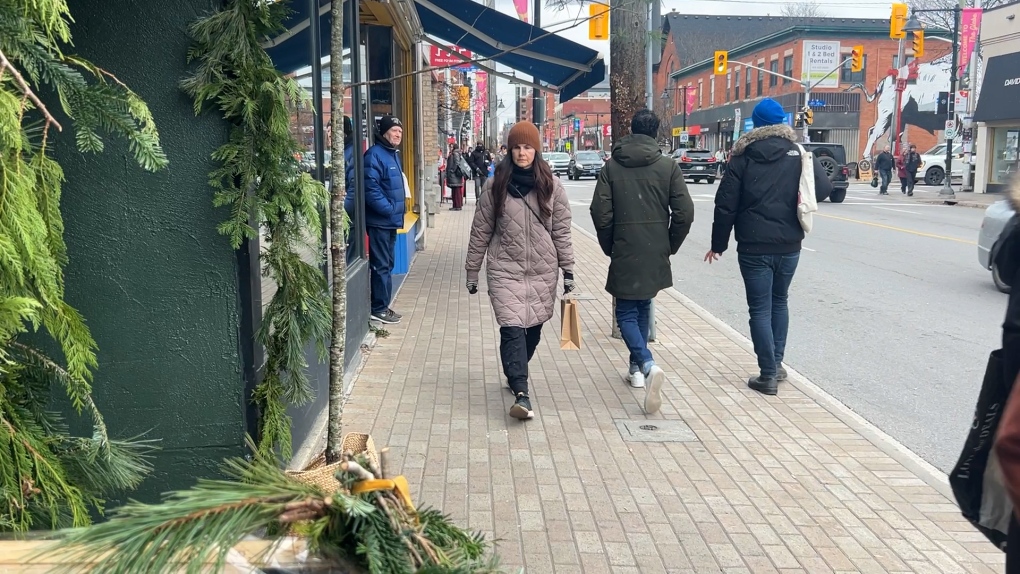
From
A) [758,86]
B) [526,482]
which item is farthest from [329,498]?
[758,86]

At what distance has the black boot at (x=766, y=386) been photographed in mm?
6266

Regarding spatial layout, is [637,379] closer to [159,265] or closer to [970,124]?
[159,265]

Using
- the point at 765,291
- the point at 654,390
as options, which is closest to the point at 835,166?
the point at 765,291

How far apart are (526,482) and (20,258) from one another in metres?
2.94

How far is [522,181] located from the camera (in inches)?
222

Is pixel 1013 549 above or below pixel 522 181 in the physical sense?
below

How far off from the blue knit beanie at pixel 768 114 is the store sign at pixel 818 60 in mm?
43425

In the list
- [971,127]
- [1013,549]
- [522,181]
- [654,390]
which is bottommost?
[654,390]

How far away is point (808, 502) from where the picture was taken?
4309 mm

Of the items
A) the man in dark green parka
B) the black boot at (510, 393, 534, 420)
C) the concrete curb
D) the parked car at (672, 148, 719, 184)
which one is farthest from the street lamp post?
the black boot at (510, 393, 534, 420)

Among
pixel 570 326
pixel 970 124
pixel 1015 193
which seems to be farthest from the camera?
pixel 970 124

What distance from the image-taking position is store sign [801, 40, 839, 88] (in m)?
46.8

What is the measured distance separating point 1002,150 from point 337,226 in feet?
106

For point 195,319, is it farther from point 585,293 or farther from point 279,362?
point 585,293
